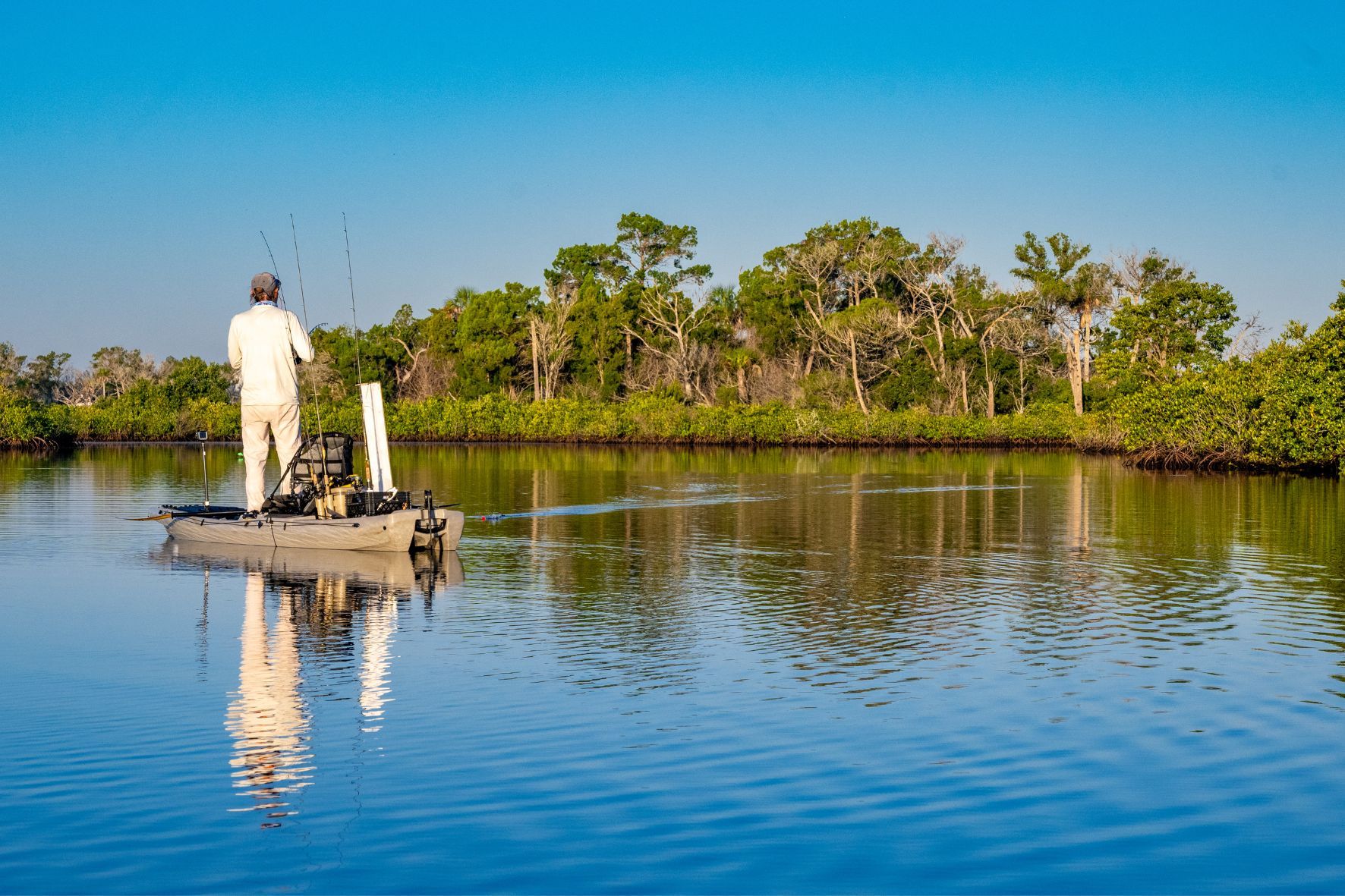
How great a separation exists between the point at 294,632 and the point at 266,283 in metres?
7.59

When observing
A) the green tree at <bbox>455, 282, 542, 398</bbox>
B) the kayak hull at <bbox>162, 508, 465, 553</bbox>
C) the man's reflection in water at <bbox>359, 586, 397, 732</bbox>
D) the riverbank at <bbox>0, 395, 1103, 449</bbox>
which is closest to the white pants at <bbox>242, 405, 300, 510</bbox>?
the kayak hull at <bbox>162, 508, 465, 553</bbox>

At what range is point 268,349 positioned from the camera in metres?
18.8

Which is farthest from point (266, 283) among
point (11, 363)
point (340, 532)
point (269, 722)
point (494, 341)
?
point (11, 363)

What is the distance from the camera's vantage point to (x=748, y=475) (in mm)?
43688

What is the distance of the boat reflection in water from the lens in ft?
27.3

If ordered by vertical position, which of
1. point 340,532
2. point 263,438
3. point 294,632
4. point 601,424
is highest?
point 601,424

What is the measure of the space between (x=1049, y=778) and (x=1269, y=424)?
133 feet

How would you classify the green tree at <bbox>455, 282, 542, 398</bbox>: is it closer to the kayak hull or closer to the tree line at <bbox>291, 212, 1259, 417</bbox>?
the tree line at <bbox>291, 212, 1259, 417</bbox>

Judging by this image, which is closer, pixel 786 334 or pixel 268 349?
pixel 268 349

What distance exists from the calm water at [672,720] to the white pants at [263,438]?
111 centimetres

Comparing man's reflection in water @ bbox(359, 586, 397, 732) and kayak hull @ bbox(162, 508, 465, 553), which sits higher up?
kayak hull @ bbox(162, 508, 465, 553)

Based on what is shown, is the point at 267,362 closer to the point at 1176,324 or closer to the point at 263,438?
the point at 263,438

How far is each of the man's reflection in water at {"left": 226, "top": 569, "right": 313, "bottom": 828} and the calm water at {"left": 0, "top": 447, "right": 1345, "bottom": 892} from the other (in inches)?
1.4

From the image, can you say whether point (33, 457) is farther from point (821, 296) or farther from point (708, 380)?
point (821, 296)
